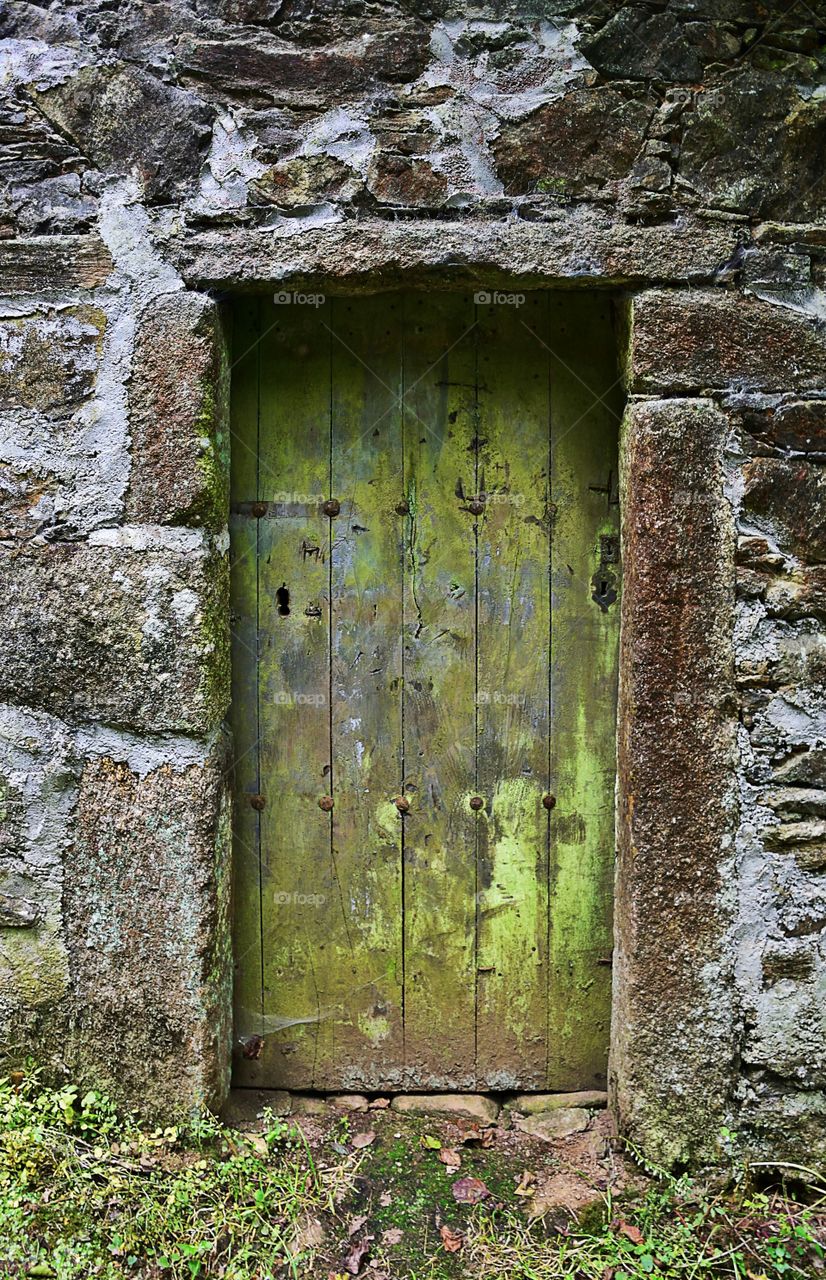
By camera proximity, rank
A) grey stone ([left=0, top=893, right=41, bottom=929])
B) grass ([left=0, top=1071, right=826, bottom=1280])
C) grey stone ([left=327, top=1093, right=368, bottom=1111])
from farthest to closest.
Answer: grey stone ([left=327, top=1093, right=368, bottom=1111])
grey stone ([left=0, top=893, right=41, bottom=929])
grass ([left=0, top=1071, right=826, bottom=1280])

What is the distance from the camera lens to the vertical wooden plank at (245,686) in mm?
2061

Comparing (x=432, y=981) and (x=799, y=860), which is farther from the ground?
(x=799, y=860)

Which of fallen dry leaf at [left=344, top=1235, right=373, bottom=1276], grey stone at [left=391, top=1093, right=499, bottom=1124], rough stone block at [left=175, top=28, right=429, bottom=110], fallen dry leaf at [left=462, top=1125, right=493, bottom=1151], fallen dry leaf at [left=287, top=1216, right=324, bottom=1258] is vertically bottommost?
fallen dry leaf at [left=344, top=1235, right=373, bottom=1276]

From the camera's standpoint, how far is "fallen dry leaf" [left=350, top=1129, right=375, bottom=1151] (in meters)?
1.98

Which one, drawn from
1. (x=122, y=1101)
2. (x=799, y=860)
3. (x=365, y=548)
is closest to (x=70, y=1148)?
(x=122, y=1101)

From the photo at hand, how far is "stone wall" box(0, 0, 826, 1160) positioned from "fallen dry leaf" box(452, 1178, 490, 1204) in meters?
0.37

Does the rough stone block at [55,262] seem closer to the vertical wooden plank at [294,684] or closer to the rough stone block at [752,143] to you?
the vertical wooden plank at [294,684]

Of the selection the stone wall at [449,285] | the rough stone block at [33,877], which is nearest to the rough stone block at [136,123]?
the stone wall at [449,285]

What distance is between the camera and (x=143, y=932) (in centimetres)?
190

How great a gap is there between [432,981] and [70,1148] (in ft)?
2.90

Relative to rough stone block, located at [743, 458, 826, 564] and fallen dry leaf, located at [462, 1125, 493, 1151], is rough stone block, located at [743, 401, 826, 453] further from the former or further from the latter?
fallen dry leaf, located at [462, 1125, 493, 1151]

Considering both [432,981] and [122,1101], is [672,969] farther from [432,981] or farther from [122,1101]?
[122,1101]

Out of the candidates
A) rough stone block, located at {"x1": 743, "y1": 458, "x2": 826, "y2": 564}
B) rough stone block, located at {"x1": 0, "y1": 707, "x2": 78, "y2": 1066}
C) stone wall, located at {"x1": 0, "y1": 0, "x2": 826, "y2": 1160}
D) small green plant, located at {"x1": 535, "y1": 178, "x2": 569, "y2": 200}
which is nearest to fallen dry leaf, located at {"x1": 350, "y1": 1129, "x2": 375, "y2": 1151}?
stone wall, located at {"x1": 0, "y1": 0, "x2": 826, "y2": 1160}

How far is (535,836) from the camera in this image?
2.12 meters
